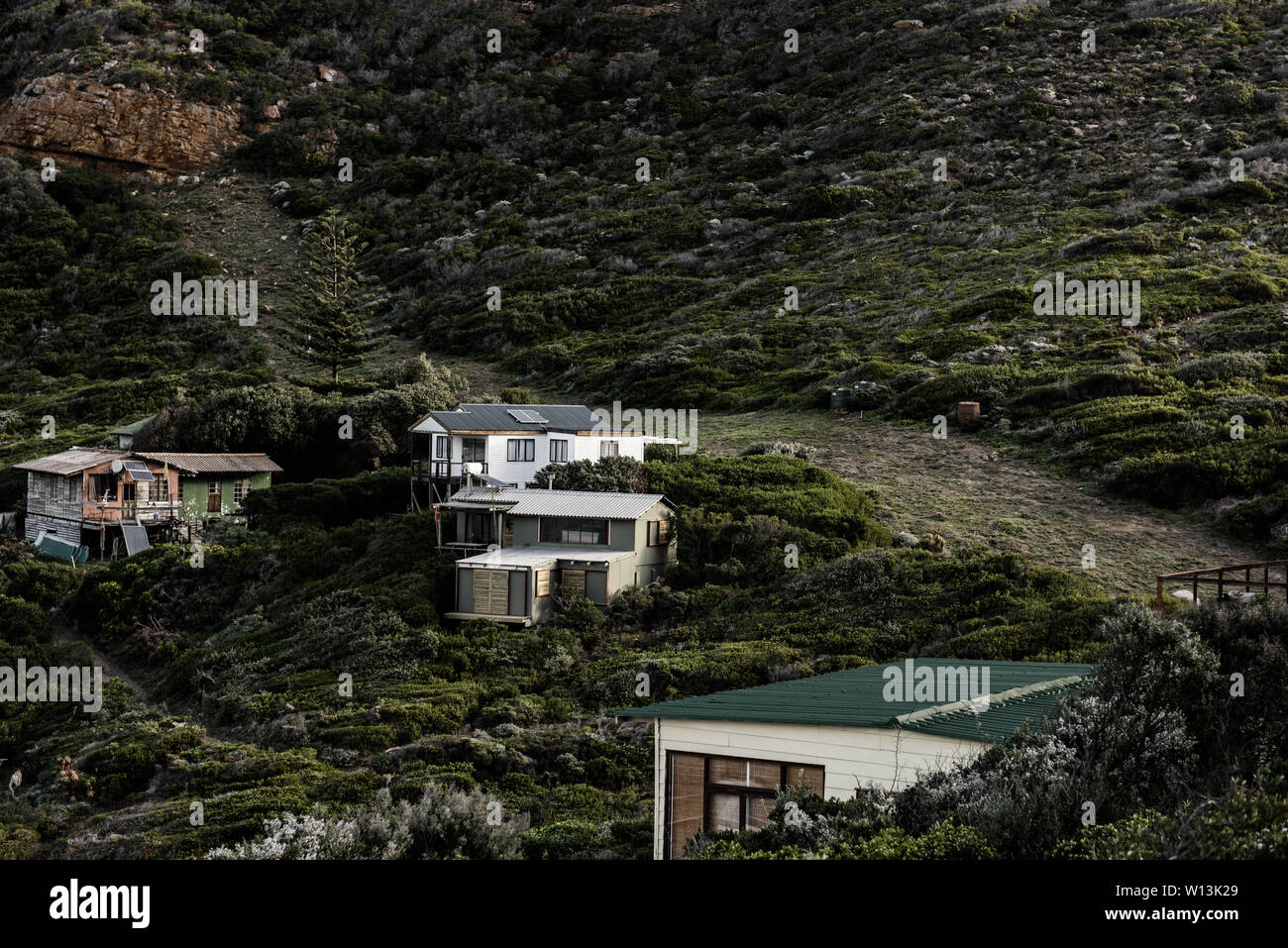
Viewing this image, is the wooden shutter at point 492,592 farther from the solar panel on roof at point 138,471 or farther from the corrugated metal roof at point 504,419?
the solar panel on roof at point 138,471

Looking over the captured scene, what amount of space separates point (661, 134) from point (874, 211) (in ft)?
96.0

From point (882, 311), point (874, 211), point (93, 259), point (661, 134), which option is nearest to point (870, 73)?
point (661, 134)

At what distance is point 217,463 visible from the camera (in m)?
39.6

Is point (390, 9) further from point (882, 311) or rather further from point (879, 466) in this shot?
point (879, 466)

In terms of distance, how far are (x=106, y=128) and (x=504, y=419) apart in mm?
72381

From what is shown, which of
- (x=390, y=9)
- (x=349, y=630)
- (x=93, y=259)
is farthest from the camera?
(x=390, y=9)

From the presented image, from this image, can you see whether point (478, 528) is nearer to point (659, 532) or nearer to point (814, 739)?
point (659, 532)

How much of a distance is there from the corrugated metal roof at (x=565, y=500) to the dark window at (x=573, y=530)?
0.34m

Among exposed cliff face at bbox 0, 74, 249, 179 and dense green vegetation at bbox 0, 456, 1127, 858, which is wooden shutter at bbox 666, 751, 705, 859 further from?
exposed cliff face at bbox 0, 74, 249, 179

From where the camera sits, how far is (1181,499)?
101 ft

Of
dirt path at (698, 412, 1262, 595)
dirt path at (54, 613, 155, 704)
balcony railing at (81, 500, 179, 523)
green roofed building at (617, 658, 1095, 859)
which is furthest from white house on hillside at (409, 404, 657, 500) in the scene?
green roofed building at (617, 658, 1095, 859)

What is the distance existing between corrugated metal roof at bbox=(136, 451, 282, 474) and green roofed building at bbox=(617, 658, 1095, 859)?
30779 mm

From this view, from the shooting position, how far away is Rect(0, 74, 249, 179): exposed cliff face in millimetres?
89000

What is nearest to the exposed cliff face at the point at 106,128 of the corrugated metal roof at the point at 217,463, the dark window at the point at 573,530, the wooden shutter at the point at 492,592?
the corrugated metal roof at the point at 217,463
